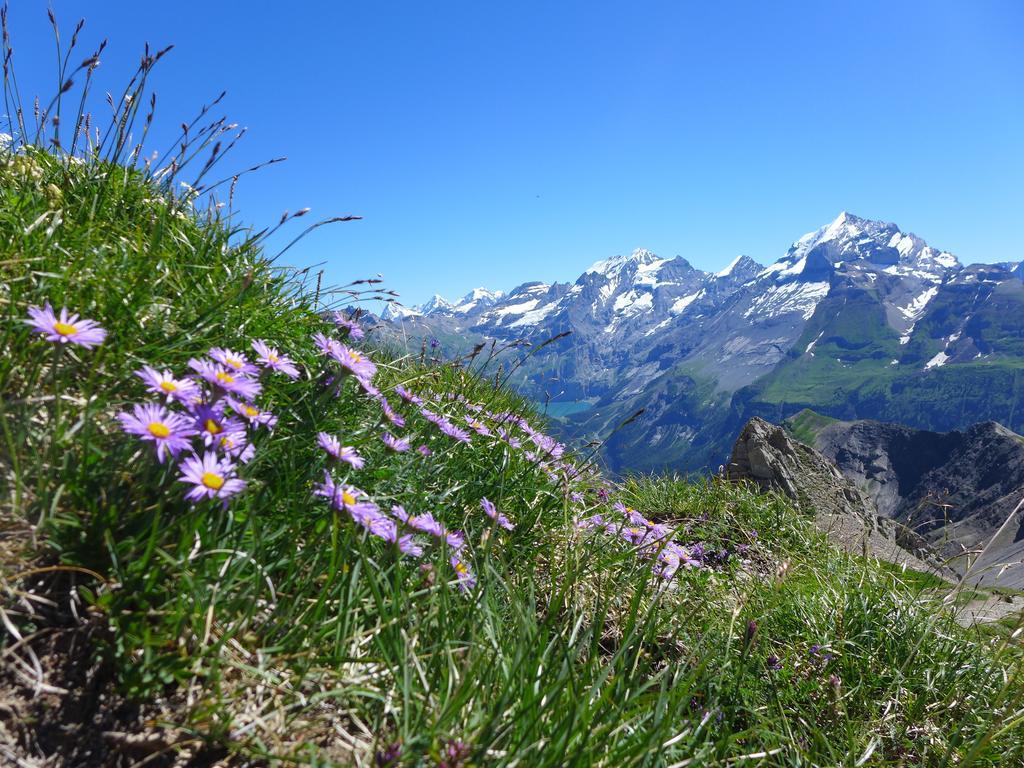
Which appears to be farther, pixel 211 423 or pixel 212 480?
pixel 211 423

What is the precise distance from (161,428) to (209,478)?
0.69 ft

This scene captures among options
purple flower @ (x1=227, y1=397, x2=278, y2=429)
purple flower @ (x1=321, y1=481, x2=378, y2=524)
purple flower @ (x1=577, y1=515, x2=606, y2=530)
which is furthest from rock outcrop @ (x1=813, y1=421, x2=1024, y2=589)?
purple flower @ (x1=227, y1=397, x2=278, y2=429)

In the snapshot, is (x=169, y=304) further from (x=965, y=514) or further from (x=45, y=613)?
(x=965, y=514)

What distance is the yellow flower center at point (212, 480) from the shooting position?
1.87m

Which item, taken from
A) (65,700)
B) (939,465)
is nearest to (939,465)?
(939,465)

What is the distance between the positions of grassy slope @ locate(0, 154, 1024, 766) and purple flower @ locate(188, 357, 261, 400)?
31 centimetres

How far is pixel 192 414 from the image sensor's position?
6.90 ft

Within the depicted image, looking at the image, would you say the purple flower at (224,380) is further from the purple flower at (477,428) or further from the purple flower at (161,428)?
the purple flower at (477,428)

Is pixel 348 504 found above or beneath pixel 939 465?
beneath

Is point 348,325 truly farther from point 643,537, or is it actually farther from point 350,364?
point 643,537

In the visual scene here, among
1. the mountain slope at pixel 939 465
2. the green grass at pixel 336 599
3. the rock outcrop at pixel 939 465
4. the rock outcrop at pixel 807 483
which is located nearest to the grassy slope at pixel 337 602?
the green grass at pixel 336 599

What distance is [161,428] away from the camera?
6.15ft

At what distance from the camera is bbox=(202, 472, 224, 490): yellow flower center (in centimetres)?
187

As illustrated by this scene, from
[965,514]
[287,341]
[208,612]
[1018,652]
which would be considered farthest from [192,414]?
[965,514]
